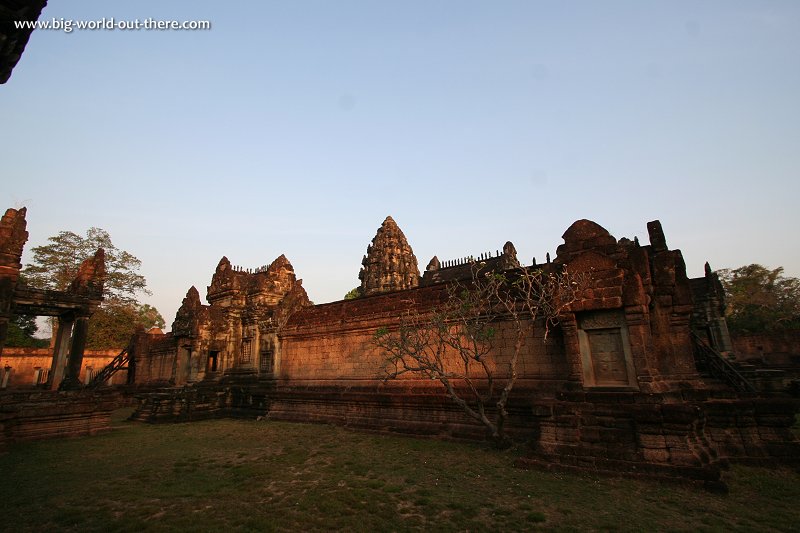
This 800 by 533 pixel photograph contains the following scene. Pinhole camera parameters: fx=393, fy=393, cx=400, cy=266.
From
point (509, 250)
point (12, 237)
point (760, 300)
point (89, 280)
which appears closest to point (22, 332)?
point (89, 280)

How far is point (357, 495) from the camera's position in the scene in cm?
A: 600

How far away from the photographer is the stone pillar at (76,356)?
15781 mm

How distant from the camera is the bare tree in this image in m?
8.44

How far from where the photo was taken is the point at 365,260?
39375mm

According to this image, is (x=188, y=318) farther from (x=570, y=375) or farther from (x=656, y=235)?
(x=656, y=235)

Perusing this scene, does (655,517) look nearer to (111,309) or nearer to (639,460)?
(639,460)

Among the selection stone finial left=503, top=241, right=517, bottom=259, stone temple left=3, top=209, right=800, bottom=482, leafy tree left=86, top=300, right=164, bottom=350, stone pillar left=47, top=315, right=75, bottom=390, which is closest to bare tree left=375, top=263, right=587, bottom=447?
stone temple left=3, top=209, right=800, bottom=482

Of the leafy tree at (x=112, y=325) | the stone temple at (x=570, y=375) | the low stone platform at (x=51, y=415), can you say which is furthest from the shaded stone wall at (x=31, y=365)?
the low stone platform at (x=51, y=415)

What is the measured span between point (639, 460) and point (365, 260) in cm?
3408

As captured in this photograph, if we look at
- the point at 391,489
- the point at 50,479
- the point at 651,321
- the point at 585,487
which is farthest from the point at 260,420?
the point at 651,321

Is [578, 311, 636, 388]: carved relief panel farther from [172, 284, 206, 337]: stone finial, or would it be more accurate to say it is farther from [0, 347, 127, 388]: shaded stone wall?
[0, 347, 127, 388]: shaded stone wall

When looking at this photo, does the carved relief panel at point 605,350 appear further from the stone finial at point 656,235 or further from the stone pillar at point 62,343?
the stone pillar at point 62,343

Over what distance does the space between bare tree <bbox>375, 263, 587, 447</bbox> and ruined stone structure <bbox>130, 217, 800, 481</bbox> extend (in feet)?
1.09

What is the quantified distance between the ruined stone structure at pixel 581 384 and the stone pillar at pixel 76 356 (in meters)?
2.87
